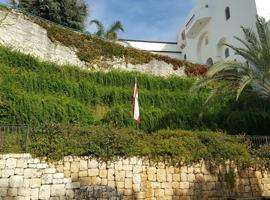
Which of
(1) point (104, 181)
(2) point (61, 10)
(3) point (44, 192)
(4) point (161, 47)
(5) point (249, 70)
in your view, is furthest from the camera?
(4) point (161, 47)

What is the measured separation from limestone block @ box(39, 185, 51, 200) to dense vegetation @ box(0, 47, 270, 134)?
4.03 meters

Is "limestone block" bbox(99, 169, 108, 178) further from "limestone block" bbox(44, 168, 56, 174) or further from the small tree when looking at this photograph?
the small tree

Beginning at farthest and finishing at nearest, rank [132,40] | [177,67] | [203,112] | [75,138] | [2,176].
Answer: [132,40]
[177,67]
[203,112]
[75,138]
[2,176]

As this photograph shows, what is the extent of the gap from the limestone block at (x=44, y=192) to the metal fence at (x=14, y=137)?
142cm

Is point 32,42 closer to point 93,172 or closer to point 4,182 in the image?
point 93,172

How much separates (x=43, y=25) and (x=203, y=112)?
10913mm


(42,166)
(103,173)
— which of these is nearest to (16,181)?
(42,166)

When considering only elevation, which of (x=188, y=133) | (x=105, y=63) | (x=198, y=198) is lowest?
(x=198, y=198)

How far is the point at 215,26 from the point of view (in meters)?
36.9

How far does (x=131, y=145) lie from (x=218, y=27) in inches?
902

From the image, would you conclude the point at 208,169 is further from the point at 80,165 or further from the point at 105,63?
the point at 105,63

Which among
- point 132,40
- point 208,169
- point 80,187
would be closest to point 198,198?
point 208,169

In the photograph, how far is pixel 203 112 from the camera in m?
21.2

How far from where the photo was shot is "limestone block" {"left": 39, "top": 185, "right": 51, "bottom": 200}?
14.2 m
